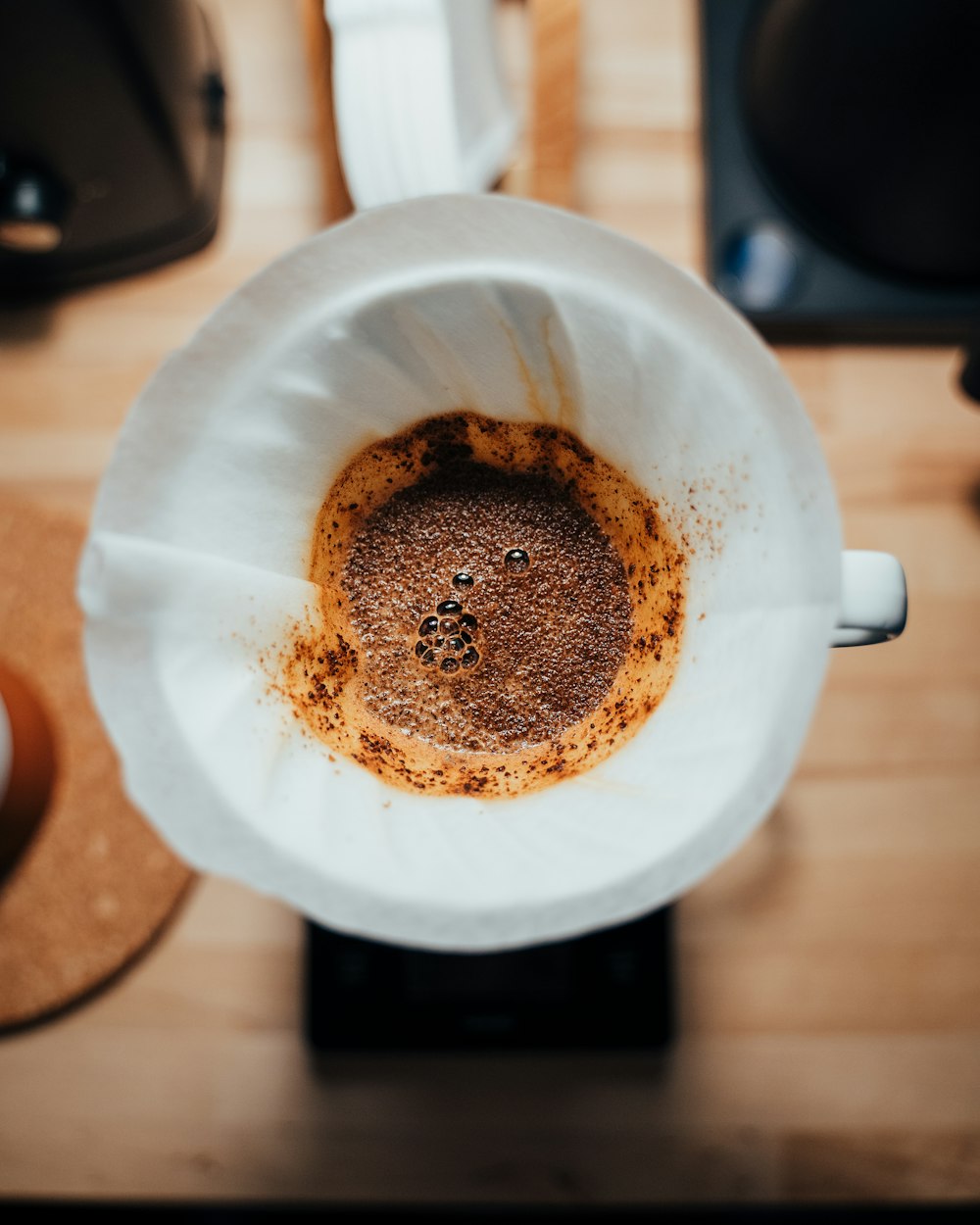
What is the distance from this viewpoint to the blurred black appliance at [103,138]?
0.46 metres

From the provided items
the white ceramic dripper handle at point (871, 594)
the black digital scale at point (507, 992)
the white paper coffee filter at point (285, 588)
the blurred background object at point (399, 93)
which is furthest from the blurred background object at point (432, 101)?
the black digital scale at point (507, 992)

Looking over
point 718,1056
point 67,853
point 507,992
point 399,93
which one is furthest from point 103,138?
point 718,1056

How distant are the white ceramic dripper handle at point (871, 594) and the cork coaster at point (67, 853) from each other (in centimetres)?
44

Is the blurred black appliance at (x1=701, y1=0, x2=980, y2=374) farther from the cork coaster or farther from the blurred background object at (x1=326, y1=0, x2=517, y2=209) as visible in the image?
the cork coaster

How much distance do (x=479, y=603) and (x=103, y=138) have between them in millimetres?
357

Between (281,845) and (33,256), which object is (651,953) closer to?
(281,845)

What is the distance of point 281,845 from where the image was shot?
0.34 m

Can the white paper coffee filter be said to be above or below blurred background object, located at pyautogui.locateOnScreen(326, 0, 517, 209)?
below

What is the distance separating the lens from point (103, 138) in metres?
0.52

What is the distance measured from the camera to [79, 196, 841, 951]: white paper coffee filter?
33cm

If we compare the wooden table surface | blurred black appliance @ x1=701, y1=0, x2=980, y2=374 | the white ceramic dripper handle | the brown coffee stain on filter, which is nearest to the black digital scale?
the wooden table surface

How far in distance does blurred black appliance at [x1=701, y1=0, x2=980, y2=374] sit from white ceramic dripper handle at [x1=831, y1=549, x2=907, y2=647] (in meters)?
0.30

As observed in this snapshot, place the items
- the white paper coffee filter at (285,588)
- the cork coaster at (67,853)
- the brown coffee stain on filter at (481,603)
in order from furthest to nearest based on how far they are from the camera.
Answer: the cork coaster at (67,853)
the brown coffee stain on filter at (481,603)
the white paper coffee filter at (285,588)

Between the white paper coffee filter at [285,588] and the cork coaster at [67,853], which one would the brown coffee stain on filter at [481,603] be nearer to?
→ the white paper coffee filter at [285,588]
